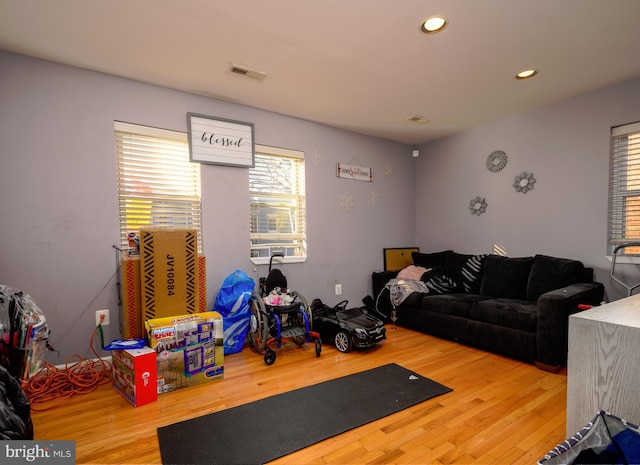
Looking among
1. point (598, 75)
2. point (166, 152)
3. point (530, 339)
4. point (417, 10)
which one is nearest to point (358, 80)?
point (417, 10)

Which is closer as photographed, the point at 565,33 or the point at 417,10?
the point at 417,10

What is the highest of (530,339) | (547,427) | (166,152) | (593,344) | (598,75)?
(598,75)

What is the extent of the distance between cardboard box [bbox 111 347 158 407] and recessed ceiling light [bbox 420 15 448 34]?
298 cm

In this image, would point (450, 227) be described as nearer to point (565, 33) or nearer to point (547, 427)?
point (565, 33)

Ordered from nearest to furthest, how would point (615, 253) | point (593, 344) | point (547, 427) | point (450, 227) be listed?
point (593, 344) < point (547, 427) < point (615, 253) < point (450, 227)

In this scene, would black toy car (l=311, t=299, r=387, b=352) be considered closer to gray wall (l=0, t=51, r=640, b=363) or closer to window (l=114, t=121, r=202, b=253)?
gray wall (l=0, t=51, r=640, b=363)

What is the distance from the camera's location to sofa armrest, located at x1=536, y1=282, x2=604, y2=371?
8.48 ft

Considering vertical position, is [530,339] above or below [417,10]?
below

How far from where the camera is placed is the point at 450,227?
4.64 meters

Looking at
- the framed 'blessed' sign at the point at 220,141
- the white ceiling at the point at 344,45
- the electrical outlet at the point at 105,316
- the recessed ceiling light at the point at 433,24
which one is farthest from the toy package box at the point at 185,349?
the recessed ceiling light at the point at 433,24

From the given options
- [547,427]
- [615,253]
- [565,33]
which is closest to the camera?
[547,427]

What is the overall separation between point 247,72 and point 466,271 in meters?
3.34

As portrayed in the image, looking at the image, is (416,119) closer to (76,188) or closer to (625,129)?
(625,129)

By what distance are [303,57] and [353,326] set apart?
2.49m
